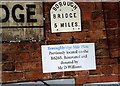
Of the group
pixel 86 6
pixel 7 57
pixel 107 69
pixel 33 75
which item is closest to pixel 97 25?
pixel 86 6

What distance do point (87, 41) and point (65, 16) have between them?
30 centimetres

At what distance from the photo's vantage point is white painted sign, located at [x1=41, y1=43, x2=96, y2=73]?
7.82 ft

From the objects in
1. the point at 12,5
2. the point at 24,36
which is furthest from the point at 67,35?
the point at 12,5

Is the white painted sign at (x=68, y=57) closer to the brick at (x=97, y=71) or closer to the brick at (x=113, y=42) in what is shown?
the brick at (x=97, y=71)

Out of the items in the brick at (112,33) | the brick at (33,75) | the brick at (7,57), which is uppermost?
the brick at (112,33)

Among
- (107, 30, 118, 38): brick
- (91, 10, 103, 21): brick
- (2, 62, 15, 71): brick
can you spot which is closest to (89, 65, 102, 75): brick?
(107, 30, 118, 38): brick

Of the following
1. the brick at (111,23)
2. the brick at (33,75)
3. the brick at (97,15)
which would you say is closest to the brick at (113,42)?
the brick at (111,23)

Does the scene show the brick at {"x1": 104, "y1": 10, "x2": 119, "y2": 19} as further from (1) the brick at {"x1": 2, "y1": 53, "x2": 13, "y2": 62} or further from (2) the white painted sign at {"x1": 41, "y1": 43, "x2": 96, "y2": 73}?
(1) the brick at {"x1": 2, "y1": 53, "x2": 13, "y2": 62}

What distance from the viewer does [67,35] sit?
95.6 inches

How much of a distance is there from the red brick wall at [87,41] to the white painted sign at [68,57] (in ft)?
0.12

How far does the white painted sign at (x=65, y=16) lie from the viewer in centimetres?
240

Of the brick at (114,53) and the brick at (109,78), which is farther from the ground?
the brick at (114,53)

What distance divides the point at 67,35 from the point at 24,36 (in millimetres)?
381

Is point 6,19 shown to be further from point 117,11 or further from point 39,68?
point 117,11
